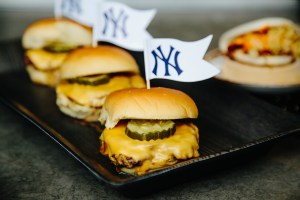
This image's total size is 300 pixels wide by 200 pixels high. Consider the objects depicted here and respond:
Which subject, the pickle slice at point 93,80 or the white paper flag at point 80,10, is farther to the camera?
the white paper flag at point 80,10

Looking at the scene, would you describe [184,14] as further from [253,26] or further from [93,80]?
[93,80]

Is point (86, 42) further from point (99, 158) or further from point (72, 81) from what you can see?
point (99, 158)

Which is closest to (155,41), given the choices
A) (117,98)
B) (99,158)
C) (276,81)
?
(117,98)

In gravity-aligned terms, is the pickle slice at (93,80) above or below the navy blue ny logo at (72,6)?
below

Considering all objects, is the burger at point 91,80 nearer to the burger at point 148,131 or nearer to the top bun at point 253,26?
the burger at point 148,131

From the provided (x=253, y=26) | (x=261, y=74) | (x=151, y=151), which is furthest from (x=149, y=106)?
(x=253, y=26)

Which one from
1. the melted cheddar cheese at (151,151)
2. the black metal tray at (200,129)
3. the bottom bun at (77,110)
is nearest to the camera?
the black metal tray at (200,129)

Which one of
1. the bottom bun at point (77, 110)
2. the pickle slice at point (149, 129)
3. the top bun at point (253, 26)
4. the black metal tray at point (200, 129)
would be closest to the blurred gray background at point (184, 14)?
the top bun at point (253, 26)
